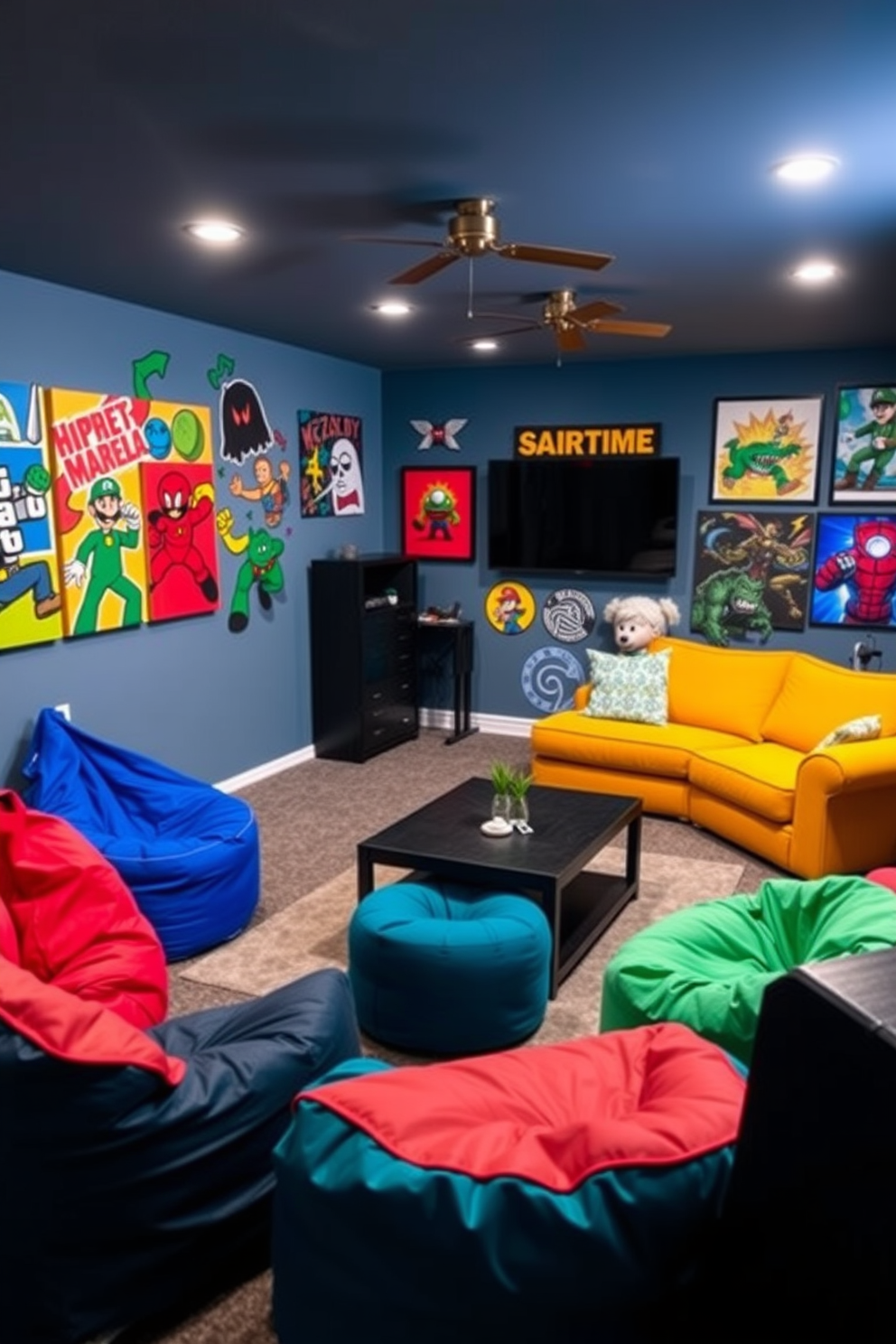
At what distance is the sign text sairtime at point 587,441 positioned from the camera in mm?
5930

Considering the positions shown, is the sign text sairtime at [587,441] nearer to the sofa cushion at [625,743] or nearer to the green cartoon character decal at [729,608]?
the green cartoon character decal at [729,608]

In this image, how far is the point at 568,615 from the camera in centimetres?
631

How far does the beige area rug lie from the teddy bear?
1.84 m

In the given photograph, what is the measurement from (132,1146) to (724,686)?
4.08 metres

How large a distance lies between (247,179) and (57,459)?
6.03 feet

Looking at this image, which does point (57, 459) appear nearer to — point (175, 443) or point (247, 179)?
point (175, 443)

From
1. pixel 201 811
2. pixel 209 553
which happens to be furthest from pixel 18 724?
pixel 209 553

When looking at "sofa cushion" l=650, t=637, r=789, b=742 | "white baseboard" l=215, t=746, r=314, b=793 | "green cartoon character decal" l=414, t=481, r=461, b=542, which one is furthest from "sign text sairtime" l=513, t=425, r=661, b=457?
"white baseboard" l=215, t=746, r=314, b=793

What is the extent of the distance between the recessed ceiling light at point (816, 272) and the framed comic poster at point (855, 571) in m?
2.07

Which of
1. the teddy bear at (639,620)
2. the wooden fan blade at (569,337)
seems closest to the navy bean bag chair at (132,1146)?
the wooden fan blade at (569,337)

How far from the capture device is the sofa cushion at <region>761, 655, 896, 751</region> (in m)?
4.44

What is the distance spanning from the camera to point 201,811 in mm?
3795

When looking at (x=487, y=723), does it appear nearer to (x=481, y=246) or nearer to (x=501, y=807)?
(x=501, y=807)

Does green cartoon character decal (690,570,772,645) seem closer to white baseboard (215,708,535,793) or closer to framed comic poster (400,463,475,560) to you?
white baseboard (215,708,535,793)
